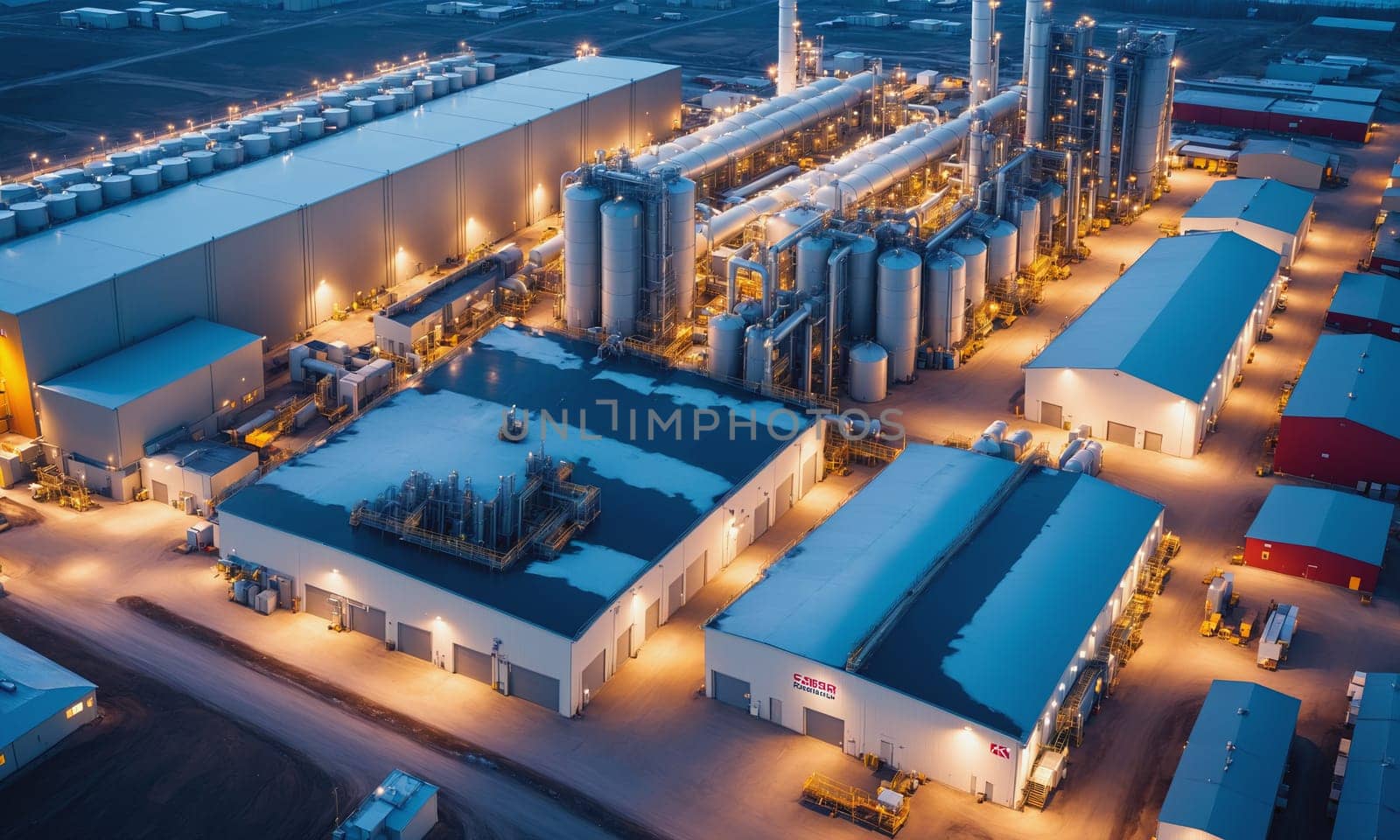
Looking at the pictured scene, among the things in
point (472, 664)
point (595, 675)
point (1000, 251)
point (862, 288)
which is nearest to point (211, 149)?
point (862, 288)

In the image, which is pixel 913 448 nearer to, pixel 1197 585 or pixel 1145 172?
pixel 1197 585

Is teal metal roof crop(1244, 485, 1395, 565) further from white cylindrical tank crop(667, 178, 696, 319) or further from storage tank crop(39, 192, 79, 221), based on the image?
storage tank crop(39, 192, 79, 221)

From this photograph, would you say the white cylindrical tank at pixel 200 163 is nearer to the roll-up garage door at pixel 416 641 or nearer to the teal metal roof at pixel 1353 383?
the roll-up garage door at pixel 416 641

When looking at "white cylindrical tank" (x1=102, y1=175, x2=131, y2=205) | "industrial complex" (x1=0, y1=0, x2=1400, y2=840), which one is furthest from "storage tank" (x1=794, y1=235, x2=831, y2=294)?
"white cylindrical tank" (x1=102, y1=175, x2=131, y2=205)

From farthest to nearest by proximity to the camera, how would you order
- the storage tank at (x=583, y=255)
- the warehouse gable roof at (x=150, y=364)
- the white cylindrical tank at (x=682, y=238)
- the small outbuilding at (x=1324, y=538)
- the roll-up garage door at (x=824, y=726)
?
1. the storage tank at (x=583, y=255)
2. the white cylindrical tank at (x=682, y=238)
3. the warehouse gable roof at (x=150, y=364)
4. the small outbuilding at (x=1324, y=538)
5. the roll-up garage door at (x=824, y=726)

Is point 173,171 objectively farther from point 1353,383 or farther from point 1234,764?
point 1234,764

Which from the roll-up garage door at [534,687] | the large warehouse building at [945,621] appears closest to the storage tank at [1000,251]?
the large warehouse building at [945,621]

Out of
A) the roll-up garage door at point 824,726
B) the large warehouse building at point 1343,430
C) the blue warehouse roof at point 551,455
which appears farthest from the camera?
the large warehouse building at point 1343,430
